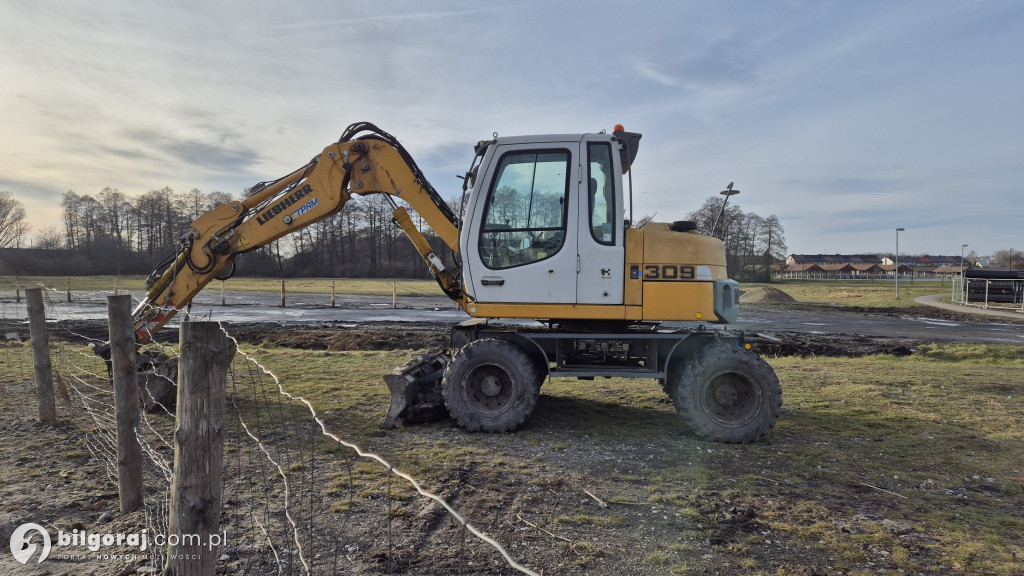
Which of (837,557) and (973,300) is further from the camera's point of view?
(973,300)

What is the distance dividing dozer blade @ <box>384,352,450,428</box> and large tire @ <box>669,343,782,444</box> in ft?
8.95

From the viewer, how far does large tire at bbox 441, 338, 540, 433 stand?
19.0ft

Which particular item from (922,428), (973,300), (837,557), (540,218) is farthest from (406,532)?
(973,300)

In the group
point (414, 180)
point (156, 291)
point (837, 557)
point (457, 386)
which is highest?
point (414, 180)

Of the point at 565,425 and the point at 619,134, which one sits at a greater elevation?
the point at 619,134

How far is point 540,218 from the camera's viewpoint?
18.7 ft

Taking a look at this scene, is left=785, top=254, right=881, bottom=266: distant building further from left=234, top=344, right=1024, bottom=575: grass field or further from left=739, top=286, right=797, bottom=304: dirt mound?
left=234, top=344, right=1024, bottom=575: grass field

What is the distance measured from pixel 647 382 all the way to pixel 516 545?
579 cm

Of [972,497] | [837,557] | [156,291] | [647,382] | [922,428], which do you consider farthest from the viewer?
[647,382]

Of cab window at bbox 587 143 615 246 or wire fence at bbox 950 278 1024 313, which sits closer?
cab window at bbox 587 143 615 246

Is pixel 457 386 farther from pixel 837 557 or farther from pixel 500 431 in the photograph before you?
pixel 837 557

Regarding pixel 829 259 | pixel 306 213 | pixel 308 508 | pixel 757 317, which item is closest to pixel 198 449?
pixel 308 508

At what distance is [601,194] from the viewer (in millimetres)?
5648

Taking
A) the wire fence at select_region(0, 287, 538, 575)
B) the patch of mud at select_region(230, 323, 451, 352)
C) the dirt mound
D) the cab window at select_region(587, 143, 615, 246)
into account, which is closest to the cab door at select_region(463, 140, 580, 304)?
the cab window at select_region(587, 143, 615, 246)
